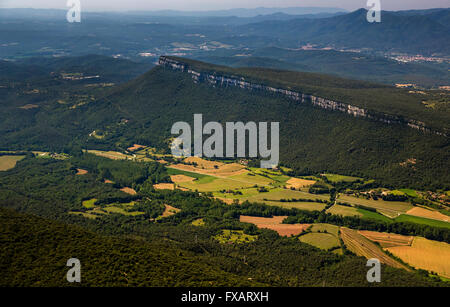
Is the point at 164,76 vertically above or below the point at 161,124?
above

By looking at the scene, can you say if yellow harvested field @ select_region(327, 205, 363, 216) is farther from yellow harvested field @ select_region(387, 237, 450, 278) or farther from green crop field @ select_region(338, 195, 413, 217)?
yellow harvested field @ select_region(387, 237, 450, 278)

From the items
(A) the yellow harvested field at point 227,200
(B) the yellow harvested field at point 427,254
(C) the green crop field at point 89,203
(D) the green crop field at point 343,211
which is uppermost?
(D) the green crop field at point 343,211

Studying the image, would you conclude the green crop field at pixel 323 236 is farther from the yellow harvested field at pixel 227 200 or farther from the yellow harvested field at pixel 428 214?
the yellow harvested field at pixel 227 200

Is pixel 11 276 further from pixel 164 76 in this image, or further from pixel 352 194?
pixel 164 76

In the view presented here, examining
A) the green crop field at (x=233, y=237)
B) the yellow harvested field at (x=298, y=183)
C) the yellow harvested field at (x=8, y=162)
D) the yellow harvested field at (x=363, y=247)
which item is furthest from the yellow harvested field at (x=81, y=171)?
the yellow harvested field at (x=363, y=247)

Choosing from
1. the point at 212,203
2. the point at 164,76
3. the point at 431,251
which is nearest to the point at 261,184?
the point at 212,203
